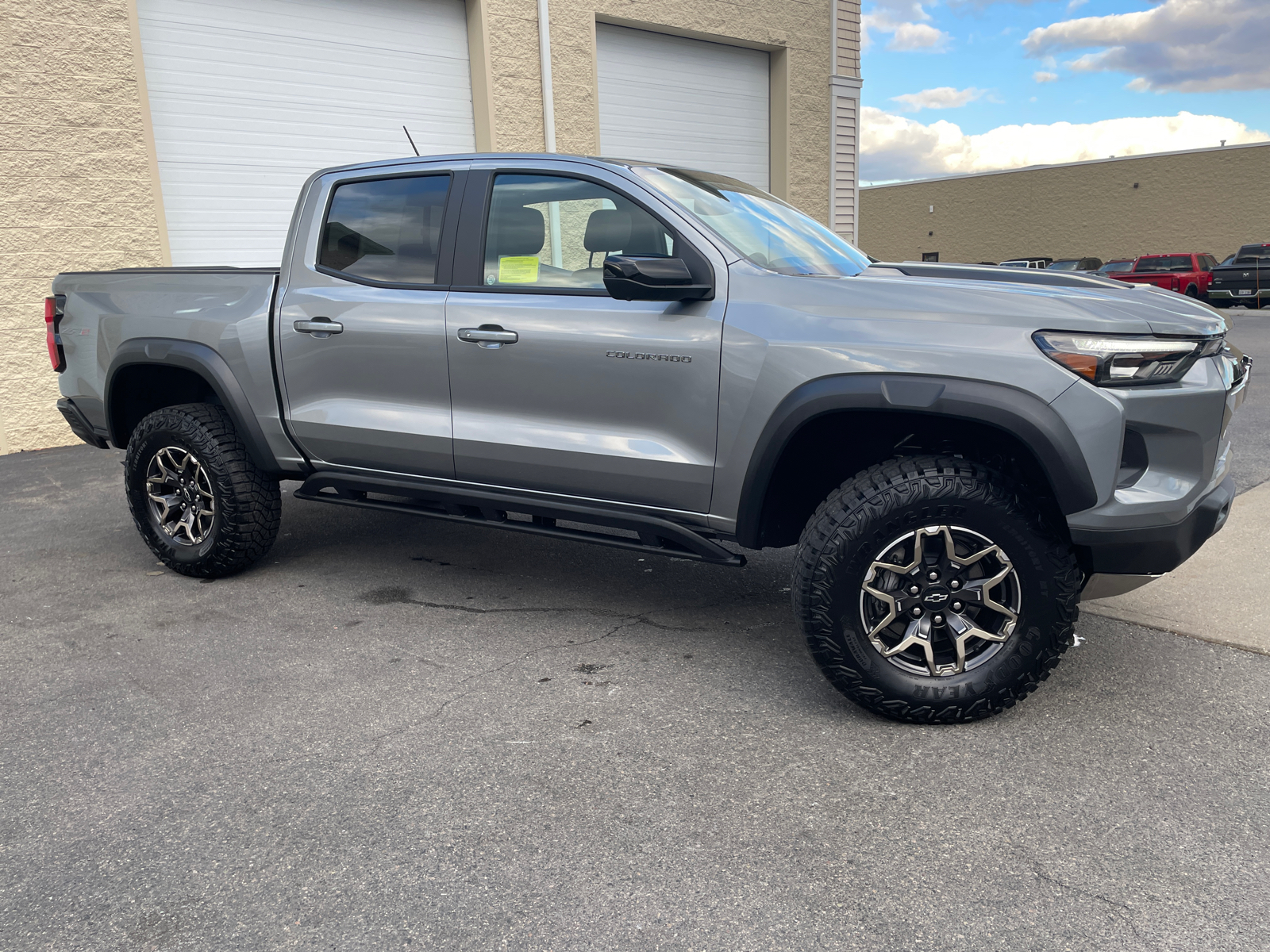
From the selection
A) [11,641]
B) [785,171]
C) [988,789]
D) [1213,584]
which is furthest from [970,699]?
[785,171]

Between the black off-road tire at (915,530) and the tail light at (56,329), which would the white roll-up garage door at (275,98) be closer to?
the tail light at (56,329)

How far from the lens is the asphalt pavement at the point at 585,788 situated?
7.77 feet

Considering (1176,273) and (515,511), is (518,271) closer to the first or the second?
(515,511)

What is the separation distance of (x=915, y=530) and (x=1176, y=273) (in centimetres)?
2806

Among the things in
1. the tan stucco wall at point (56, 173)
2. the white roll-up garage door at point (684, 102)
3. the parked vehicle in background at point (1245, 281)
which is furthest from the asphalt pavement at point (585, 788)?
the parked vehicle in background at point (1245, 281)

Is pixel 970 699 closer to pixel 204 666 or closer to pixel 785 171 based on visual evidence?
pixel 204 666

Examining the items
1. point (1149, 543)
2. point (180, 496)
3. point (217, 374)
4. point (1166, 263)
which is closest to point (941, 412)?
point (1149, 543)

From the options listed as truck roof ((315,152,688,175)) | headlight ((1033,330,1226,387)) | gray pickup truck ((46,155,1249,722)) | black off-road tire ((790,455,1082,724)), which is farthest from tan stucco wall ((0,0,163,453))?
headlight ((1033,330,1226,387))

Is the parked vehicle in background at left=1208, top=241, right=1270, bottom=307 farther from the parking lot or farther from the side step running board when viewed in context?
the side step running board

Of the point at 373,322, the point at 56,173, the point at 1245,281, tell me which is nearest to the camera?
the point at 373,322

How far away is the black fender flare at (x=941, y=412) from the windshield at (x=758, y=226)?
0.61 meters

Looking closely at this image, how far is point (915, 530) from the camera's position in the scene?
3.19 meters

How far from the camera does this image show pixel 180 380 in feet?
17.2

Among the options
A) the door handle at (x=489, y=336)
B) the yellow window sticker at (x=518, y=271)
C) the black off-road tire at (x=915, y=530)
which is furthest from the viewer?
the yellow window sticker at (x=518, y=271)
